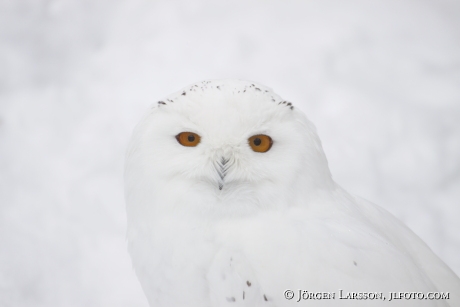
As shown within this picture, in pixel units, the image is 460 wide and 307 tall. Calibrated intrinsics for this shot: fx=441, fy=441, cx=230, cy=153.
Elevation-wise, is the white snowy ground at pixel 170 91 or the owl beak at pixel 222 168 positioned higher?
the white snowy ground at pixel 170 91

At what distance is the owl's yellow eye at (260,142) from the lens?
1.54 m

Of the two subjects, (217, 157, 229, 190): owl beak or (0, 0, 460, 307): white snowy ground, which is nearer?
(217, 157, 229, 190): owl beak

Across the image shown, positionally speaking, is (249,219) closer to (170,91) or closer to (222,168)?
(222,168)

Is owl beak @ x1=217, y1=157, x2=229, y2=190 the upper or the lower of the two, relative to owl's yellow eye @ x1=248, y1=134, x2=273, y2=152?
lower

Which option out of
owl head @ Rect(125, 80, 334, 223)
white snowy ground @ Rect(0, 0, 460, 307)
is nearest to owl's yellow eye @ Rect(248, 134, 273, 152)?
owl head @ Rect(125, 80, 334, 223)

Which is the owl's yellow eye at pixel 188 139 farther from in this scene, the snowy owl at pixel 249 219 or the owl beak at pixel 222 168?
the owl beak at pixel 222 168

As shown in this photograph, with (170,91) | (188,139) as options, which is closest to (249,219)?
(188,139)

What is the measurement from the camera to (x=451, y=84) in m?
3.25

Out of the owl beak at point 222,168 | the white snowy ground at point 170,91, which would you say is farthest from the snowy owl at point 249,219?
the white snowy ground at point 170,91

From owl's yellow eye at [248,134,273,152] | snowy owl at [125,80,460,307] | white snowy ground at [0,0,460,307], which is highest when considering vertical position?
white snowy ground at [0,0,460,307]

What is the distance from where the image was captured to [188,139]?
156cm

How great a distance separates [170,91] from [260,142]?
1782 millimetres

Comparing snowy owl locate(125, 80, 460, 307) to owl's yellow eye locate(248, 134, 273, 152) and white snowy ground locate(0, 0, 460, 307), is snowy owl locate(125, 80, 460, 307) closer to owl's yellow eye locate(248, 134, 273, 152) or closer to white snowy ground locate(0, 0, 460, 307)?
owl's yellow eye locate(248, 134, 273, 152)

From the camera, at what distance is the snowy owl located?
1.46m
